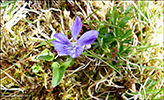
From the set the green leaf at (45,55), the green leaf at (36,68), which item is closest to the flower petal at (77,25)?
the green leaf at (45,55)

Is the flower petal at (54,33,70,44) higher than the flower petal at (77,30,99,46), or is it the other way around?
the flower petal at (54,33,70,44)

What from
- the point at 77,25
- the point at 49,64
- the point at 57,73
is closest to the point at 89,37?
the point at 77,25

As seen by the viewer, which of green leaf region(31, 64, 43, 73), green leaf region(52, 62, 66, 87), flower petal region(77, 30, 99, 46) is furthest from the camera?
green leaf region(31, 64, 43, 73)

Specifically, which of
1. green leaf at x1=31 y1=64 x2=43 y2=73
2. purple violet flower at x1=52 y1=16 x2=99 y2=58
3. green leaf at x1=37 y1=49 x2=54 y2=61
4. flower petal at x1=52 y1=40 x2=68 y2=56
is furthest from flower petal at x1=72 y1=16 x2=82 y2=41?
green leaf at x1=31 y1=64 x2=43 y2=73

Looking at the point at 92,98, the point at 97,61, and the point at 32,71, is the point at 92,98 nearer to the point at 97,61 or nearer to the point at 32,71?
the point at 97,61

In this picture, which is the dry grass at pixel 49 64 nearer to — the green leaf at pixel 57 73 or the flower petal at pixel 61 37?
the green leaf at pixel 57 73

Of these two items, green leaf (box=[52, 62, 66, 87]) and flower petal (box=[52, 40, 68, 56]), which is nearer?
flower petal (box=[52, 40, 68, 56])

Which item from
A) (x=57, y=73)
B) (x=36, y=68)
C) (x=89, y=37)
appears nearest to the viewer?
(x=89, y=37)

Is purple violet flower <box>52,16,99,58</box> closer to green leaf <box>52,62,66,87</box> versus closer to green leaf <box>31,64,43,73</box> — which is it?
green leaf <box>52,62,66,87</box>

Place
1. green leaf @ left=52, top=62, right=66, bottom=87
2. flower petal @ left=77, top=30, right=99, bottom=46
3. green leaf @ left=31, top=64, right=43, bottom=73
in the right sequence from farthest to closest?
green leaf @ left=31, top=64, right=43, bottom=73, green leaf @ left=52, top=62, right=66, bottom=87, flower petal @ left=77, top=30, right=99, bottom=46

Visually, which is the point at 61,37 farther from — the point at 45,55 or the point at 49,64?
the point at 49,64
